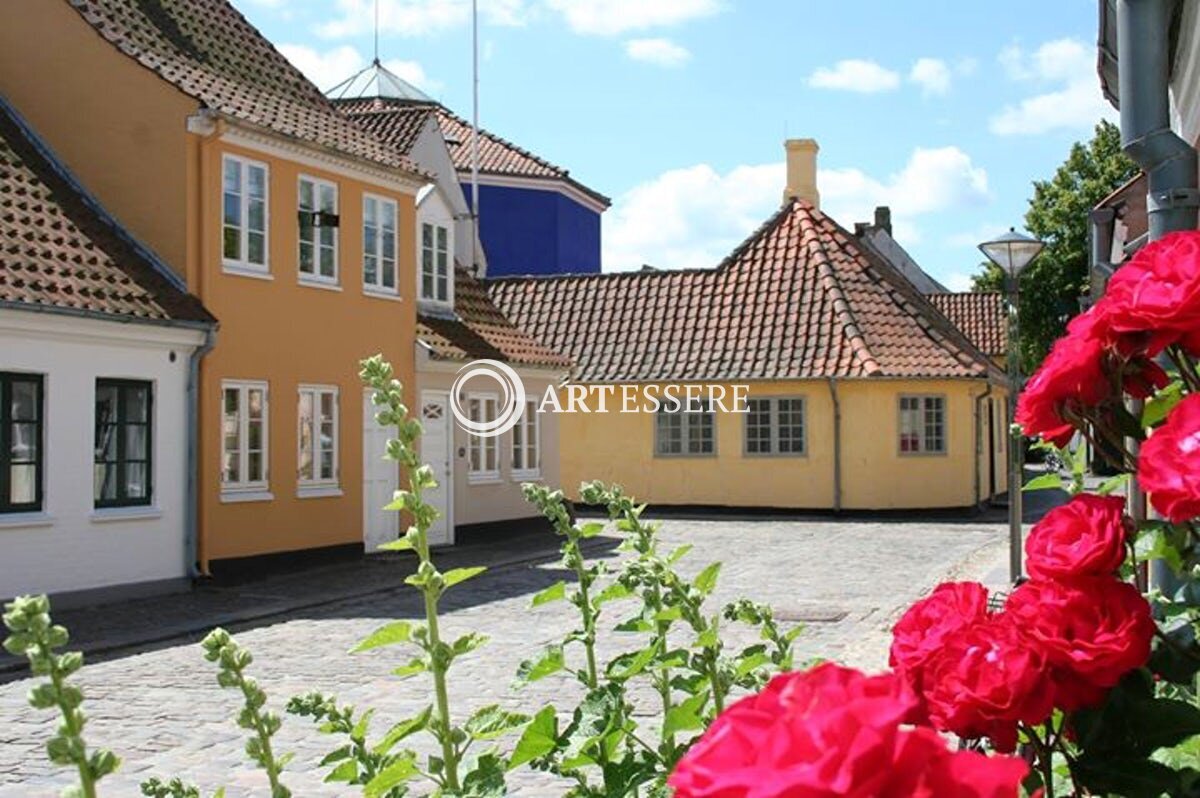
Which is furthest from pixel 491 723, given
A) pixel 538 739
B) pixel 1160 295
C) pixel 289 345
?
pixel 289 345

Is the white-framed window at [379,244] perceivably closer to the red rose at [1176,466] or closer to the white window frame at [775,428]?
the white window frame at [775,428]

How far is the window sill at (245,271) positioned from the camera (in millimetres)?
18391

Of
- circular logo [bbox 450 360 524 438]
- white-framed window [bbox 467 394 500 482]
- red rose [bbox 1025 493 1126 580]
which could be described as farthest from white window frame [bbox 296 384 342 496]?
red rose [bbox 1025 493 1126 580]

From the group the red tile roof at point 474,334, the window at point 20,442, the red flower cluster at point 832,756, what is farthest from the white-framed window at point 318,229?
the red flower cluster at point 832,756

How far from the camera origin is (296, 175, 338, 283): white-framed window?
19891 mm

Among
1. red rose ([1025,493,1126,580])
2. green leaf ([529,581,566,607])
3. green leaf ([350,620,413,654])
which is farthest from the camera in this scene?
green leaf ([529,581,566,607])

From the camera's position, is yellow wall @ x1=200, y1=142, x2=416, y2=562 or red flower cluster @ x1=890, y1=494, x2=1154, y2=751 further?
yellow wall @ x1=200, y1=142, x2=416, y2=562

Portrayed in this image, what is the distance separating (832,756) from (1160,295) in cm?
121

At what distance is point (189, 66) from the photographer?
19.6m

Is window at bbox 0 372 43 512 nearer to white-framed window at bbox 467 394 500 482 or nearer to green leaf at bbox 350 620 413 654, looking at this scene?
white-framed window at bbox 467 394 500 482

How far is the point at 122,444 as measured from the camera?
16719 mm

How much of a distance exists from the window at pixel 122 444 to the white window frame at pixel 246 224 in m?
2.28

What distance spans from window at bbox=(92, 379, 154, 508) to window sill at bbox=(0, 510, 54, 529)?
32.5 inches

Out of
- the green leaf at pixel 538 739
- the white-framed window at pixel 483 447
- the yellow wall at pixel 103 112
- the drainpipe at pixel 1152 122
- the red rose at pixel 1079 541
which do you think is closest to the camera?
the red rose at pixel 1079 541
